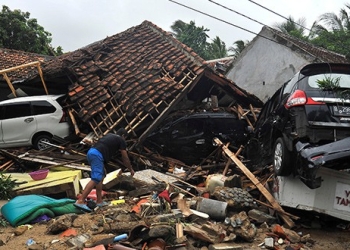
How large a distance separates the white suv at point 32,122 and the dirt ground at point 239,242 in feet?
19.4

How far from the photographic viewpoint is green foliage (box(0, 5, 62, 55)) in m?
24.4

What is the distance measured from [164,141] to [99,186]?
14.1 ft

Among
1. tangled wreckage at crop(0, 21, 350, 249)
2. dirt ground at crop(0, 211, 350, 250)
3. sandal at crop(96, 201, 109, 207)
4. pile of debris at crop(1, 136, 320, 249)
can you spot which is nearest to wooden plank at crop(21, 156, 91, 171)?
tangled wreckage at crop(0, 21, 350, 249)

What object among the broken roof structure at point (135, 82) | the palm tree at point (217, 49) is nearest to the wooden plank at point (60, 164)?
the broken roof structure at point (135, 82)

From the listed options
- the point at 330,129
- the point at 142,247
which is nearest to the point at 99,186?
the point at 142,247

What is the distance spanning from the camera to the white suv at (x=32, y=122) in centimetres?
1106

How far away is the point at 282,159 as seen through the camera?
5512 mm

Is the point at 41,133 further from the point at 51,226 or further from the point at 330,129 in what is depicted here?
the point at 330,129

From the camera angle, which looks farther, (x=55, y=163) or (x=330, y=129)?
(x=55, y=163)

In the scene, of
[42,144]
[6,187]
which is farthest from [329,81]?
[42,144]

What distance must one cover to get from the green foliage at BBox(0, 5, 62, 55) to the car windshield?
78.5 ft

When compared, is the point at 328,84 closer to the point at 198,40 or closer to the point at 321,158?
the point at 321,158

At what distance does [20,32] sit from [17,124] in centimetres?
1622

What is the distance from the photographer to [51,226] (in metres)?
5.05
